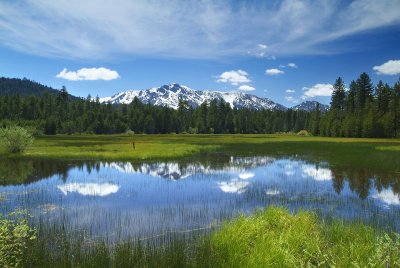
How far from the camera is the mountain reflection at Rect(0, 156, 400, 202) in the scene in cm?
2783

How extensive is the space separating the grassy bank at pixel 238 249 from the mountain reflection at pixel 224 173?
10.9 meters

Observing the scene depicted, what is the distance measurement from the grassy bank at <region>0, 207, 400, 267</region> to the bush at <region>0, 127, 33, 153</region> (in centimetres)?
4364

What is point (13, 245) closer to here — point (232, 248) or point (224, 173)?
point (232, 248)

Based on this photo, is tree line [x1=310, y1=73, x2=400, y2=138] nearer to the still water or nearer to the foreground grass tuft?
the still water

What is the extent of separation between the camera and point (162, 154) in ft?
181

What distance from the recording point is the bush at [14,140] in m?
53.8

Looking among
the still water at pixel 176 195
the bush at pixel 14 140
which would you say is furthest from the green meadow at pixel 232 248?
the bush at pixel 14 140

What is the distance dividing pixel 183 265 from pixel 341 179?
85.7 ft

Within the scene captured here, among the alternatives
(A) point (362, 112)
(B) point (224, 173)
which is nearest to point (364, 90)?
(A) point (362, 112)

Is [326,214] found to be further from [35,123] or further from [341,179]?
[35,123]

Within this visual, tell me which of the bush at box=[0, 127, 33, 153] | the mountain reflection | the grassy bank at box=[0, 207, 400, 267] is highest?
the bush at box=[0, 127, 33, 153]

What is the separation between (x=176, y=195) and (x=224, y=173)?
12.5 metres

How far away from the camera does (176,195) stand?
2594cm

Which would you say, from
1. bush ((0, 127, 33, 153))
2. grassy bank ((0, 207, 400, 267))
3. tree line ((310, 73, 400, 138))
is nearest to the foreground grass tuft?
grassy bank ((0, 207, 400, 267))
